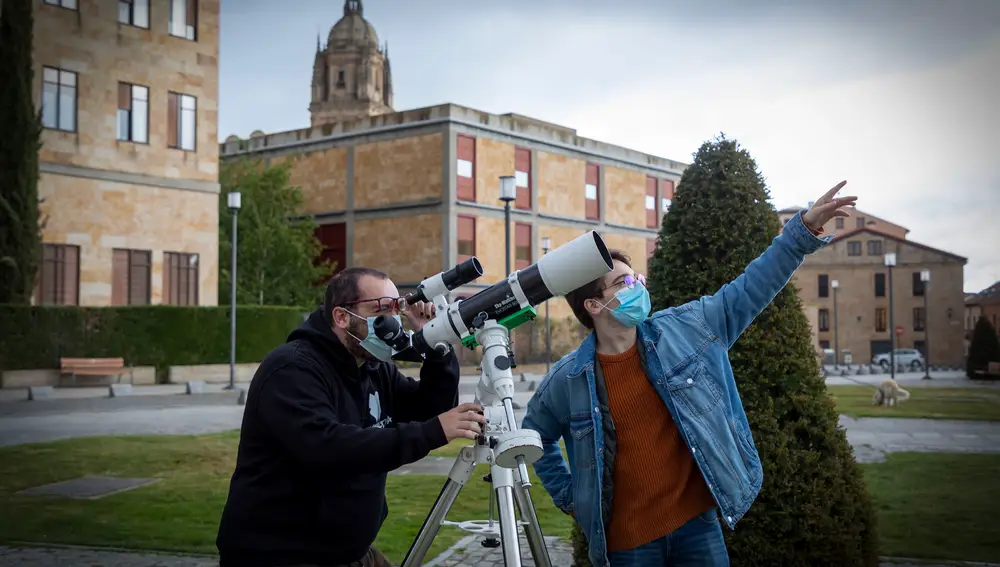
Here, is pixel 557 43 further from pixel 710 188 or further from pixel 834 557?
pixel 834 557

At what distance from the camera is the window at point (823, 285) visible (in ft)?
189

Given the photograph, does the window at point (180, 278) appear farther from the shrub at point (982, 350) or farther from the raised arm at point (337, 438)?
the raised arm at point (337, 438)

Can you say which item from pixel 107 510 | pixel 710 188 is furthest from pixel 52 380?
pixel 710 188

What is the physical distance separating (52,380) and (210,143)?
909 cm

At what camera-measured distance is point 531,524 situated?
3.09 meters

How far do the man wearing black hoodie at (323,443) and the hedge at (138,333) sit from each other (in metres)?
20.5

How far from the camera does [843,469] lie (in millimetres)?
4223

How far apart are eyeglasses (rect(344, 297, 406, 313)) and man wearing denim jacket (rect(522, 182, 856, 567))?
68 cm

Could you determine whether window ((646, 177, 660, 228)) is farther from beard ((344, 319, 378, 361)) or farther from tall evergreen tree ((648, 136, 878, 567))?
beard ((344, 319, 378, 361))

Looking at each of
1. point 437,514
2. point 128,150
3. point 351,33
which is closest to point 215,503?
point 437,514

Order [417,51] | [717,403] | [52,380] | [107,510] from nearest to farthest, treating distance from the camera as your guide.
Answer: [717,403], [107,510], [417,51], [52,380]

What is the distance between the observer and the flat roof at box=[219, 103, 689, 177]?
3453 centimetres

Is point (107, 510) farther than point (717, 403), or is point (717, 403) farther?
point (107, 510)

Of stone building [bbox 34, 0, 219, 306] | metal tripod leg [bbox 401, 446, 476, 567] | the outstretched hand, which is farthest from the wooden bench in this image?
the outstretched hand
